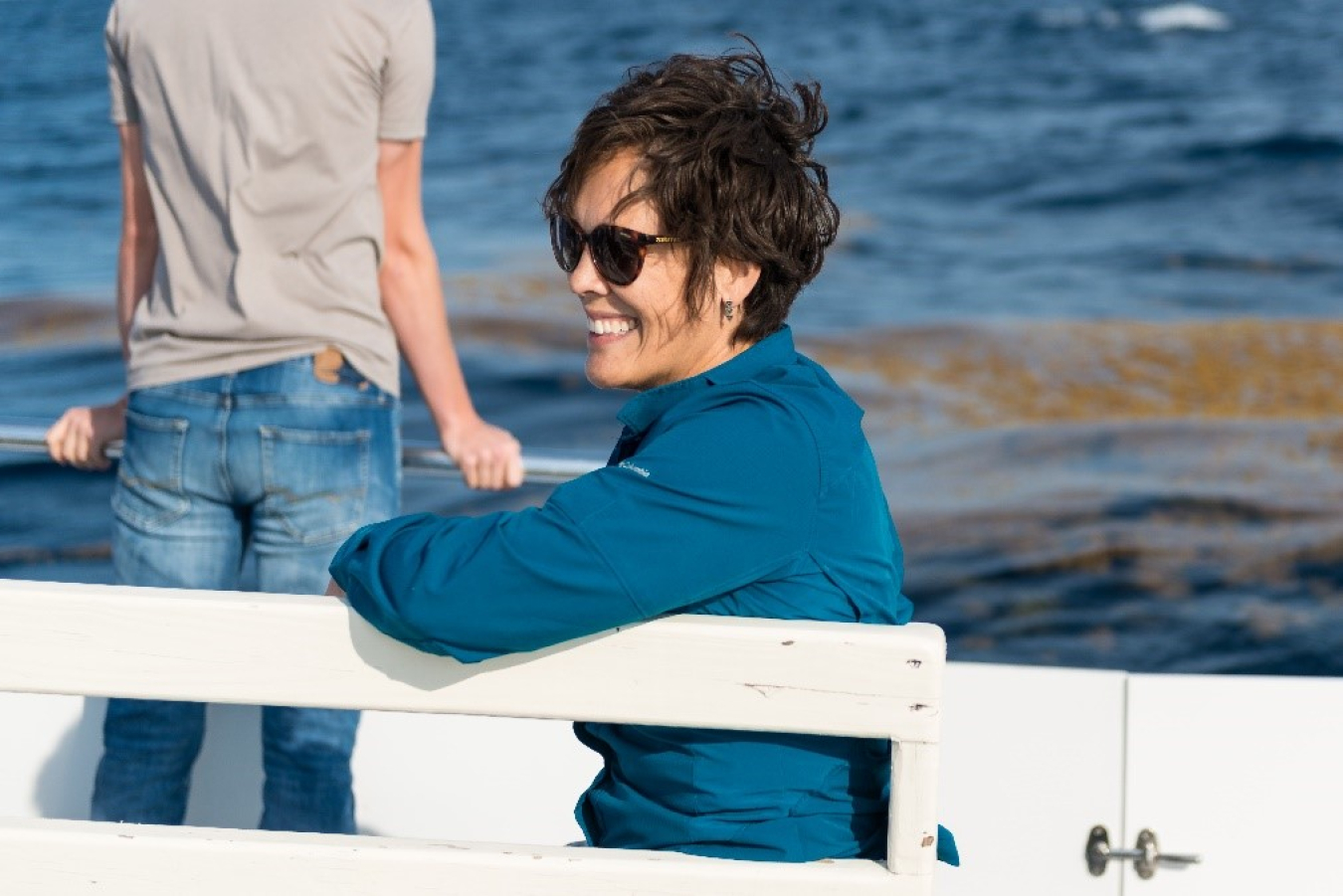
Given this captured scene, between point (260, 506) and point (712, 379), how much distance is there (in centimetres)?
97

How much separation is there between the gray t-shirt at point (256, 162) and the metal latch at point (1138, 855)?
134cm

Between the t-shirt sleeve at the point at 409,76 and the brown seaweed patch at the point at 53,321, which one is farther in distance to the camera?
the brown seaweed patch at the point at 53,321

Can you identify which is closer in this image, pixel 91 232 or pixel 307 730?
pixel 307 730

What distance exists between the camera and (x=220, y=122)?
87.8 inches

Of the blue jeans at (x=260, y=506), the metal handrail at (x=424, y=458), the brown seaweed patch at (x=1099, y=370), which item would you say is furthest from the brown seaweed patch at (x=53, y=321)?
the blue jeans at (x=260, y=506)

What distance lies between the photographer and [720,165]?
5.11 feet

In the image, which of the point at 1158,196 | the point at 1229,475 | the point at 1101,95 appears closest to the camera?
the point at 1229,475

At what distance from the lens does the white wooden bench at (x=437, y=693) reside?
52.6 inches

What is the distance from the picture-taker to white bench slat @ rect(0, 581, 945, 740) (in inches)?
52.5

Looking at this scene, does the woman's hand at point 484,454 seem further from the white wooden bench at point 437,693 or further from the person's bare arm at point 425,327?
the white wooden bench at point 437,693

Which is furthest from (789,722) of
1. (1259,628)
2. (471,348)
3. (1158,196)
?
(1158,196)

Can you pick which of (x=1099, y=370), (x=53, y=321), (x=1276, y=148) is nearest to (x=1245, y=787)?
(x=1099, y=370)

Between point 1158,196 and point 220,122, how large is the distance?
46.3 feet

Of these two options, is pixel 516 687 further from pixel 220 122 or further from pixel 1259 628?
pixel 1259 628
